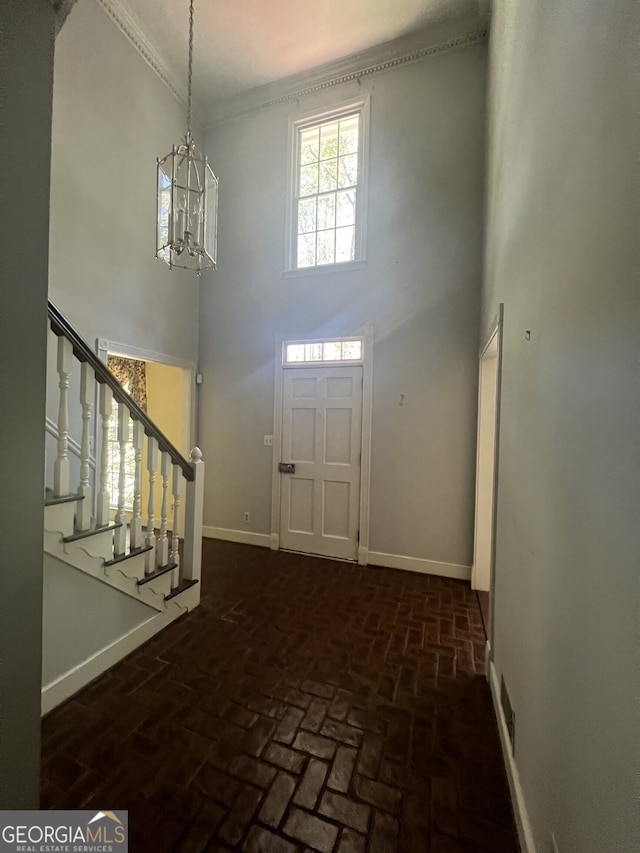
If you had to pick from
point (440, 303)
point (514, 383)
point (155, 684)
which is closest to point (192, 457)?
point (155, 684)

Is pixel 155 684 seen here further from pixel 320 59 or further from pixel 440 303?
pixel 320 59

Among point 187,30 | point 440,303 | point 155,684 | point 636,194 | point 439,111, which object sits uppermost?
point 187,30

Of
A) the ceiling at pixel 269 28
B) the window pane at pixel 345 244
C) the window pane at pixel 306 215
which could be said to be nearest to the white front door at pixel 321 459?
the window pane at pixel 345 244

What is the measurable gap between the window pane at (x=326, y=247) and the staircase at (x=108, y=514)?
2.74 meters

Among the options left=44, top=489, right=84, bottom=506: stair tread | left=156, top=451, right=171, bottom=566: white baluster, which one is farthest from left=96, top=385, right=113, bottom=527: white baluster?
left=156, top=451, right=171, bottom=566: white baluster

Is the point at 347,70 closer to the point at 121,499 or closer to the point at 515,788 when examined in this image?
the point at 121,499

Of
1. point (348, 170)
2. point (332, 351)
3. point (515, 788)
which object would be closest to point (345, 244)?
point (348, 170)

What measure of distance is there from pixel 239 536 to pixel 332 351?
2563 mm

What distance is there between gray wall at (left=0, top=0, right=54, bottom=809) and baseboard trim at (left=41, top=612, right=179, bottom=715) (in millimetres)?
1348

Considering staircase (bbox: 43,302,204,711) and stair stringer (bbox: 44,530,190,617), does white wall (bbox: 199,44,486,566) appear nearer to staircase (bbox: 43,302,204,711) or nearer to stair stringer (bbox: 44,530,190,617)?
staircase (bbox: 43,302,204,711)

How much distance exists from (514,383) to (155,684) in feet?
8.49

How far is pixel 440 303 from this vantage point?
340cm

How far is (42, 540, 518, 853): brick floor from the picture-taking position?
4.13ft

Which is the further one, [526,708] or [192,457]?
[192,457]
